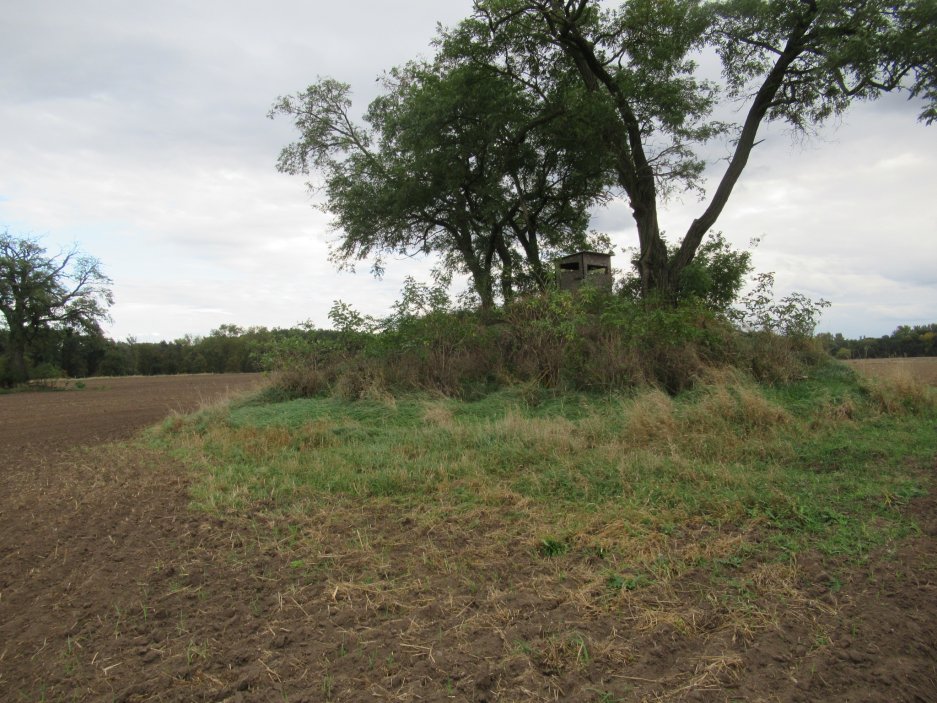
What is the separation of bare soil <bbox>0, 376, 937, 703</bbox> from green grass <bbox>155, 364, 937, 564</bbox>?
16.3 inches

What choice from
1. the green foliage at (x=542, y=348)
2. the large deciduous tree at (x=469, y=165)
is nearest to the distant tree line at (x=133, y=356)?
the large deciduous tree at (x=469, y=165)

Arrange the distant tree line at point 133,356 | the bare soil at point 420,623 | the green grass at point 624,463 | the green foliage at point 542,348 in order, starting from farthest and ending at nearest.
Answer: the distant tree line at point 133,356 < the green foliage at point 542,348 < the green grass at point 624,463 < the bare soil at point 420,623

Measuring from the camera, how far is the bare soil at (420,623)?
2660mm

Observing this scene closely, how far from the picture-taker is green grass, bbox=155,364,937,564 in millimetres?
4367

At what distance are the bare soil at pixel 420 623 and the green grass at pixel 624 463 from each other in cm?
41

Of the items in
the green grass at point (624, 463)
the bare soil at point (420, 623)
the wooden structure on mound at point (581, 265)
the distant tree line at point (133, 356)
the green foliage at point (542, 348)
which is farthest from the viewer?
the distant tree line at point (133, 356)

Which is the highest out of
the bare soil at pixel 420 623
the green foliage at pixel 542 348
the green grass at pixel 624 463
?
the green foliage at pixel 542 348

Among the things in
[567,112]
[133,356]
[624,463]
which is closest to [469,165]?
[567,112]

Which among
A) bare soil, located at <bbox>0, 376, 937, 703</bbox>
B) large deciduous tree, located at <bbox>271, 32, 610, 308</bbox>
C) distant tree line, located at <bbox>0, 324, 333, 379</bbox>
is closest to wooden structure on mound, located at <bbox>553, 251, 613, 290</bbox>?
large deciduous tree, located at <bbox>271, 32, 610, 308</bbox>

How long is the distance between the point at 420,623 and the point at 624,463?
3.20 meters

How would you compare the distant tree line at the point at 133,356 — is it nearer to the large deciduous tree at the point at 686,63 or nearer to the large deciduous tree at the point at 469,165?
the large deciduous tree at the point at 469,165

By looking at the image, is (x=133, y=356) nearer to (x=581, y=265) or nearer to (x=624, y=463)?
(x=581, y=265)

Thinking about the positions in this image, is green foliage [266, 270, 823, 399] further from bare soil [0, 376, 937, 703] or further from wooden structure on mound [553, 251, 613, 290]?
bare soil [0, 376, 937, 703]

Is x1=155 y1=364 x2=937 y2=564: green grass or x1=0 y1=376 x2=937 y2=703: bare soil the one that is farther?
x1=155 y1=364 x2=937 y2=564: green grass
